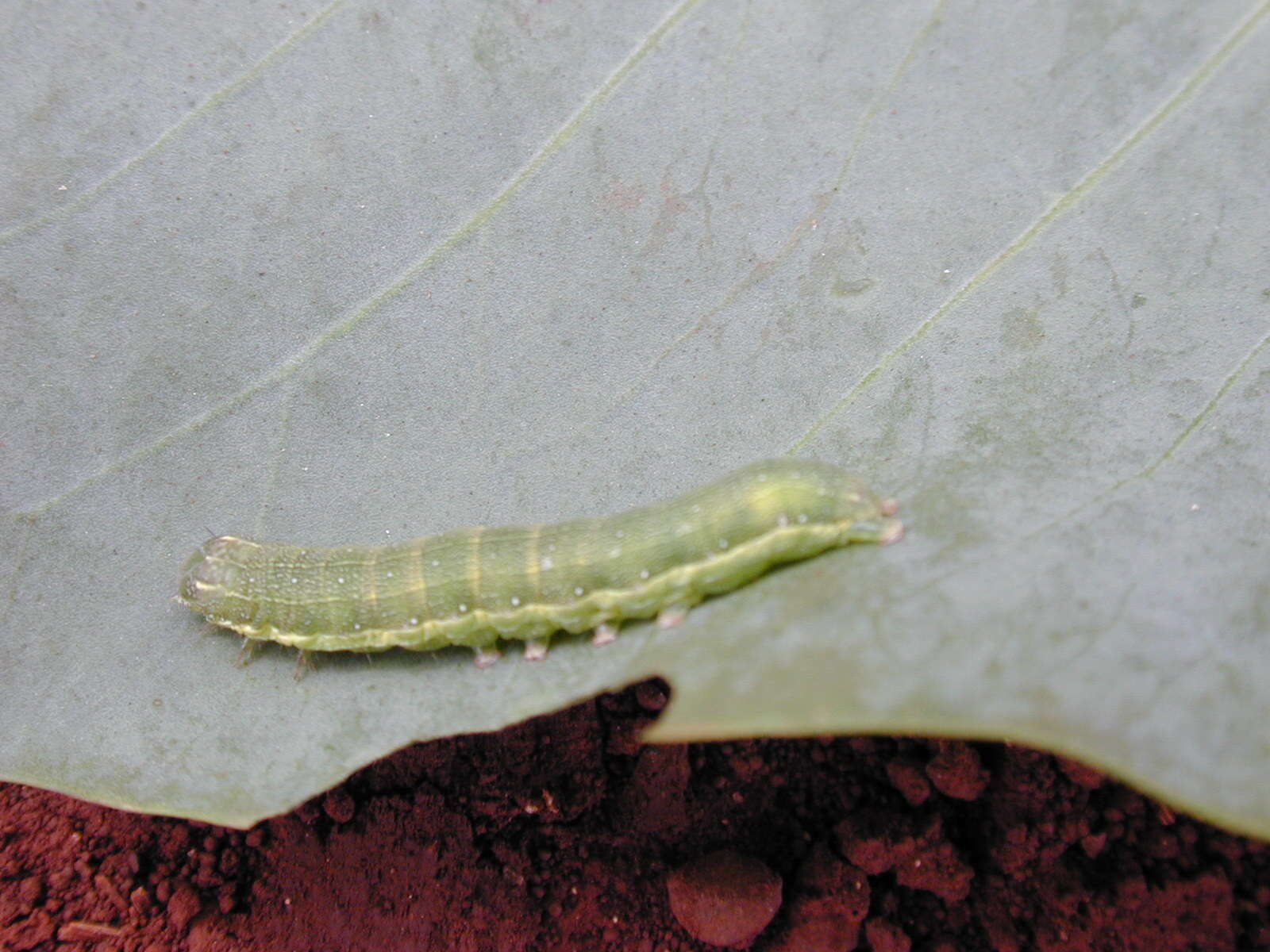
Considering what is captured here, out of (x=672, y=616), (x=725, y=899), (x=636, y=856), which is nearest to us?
(x=672, y=616)

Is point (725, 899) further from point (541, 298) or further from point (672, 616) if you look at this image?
point (541, 298)

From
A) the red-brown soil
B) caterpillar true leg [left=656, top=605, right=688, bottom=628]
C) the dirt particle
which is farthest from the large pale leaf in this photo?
the dirt particle

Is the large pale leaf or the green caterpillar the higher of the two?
the large pale leaf

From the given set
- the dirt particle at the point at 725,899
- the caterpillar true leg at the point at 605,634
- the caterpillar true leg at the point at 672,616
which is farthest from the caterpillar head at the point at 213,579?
the dirt particle at the point at 725,899

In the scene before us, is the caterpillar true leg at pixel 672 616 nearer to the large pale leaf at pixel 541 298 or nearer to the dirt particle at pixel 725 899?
the large pale leaf at pixel 541 298

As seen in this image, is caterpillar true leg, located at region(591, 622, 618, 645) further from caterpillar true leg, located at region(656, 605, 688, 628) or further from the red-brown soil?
the red-brown soil

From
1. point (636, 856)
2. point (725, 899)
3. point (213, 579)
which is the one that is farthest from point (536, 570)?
point (725, 899)

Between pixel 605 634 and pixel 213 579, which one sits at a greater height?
pixel 213 579

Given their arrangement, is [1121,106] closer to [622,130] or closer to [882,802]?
[622,130]
